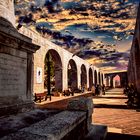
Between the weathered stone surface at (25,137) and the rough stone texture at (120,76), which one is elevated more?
the rough stone texture at (120,76)

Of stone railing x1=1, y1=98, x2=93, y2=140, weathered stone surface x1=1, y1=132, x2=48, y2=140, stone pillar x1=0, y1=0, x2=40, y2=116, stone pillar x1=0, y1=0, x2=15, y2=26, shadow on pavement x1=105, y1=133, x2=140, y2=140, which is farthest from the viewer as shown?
stone pillar x1=0, y1=0, x2=15, y2=26

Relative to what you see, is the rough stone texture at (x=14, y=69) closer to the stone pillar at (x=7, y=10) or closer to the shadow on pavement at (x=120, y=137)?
the stone pillar at (x=7, y=10)

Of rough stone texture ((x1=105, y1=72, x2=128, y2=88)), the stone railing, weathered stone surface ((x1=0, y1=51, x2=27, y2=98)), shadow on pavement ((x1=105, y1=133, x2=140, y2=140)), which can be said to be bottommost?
shadow on pavement ((x1=105, y1=133, x2=140, y2=140))

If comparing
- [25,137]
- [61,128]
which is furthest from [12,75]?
[25,137]

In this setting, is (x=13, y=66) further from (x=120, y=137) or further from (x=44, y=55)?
(x=44, y=55)

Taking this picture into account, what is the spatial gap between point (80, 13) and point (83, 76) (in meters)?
19.1

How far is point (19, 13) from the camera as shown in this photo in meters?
13.5

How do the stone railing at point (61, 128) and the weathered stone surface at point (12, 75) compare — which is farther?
the weathered stone surface at point (12, 75)

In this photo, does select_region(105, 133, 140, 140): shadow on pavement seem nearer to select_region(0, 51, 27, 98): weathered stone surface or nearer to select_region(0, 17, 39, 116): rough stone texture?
select_region(0, 17, 39, 116): rough stone texture

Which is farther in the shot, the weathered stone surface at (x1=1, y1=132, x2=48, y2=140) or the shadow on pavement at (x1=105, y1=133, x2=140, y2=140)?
the shadow on pavement at (x1=105, y1=133, x2=140, y2=140)

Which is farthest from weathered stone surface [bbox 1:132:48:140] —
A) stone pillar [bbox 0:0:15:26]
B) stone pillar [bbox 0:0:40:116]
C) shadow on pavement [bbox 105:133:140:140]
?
stone pillar [bbox 0:0:15:26]

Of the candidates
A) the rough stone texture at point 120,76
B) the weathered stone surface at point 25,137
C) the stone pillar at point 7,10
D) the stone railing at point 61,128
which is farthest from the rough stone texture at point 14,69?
the rough stone texture at point 120,76

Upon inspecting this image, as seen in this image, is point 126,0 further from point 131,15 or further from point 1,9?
point 1,9

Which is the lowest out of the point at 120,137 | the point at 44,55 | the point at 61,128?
the point at 120,137
